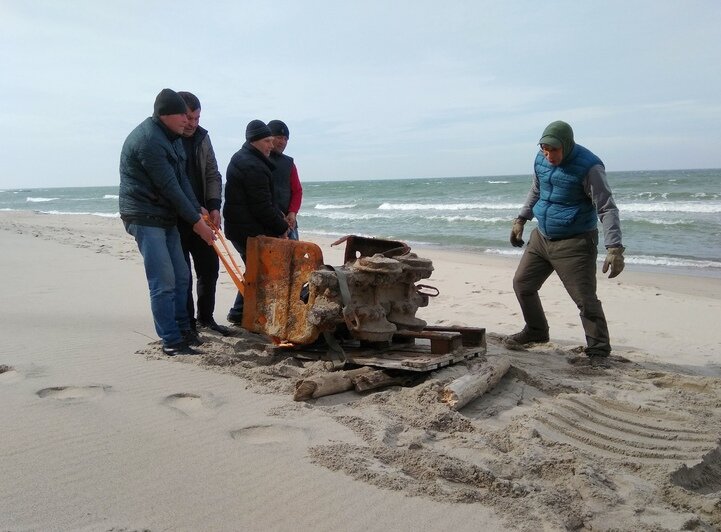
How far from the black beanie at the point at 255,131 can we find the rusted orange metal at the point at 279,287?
3.02 ft

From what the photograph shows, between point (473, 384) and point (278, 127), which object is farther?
point (278, 127)

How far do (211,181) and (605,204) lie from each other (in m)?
3.26

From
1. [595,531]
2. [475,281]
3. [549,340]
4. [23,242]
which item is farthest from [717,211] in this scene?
[595,531]

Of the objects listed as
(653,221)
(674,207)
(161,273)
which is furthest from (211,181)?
(674,207)

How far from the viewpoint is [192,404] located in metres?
3.88

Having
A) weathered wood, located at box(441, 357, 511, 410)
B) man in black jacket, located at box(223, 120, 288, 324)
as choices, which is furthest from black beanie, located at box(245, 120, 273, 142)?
weathered wood, located at box(441, 357, 511, 410)

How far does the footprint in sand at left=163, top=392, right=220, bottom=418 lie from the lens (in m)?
3.71

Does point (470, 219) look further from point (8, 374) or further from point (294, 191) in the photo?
point (8, 374)

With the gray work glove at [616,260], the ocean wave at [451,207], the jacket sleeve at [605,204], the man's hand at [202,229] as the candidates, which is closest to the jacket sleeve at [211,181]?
the man's hand at [202,229]

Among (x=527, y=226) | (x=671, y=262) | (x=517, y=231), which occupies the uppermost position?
(x=517, y=231)

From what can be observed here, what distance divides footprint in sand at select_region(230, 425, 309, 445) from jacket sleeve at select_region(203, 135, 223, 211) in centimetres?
264

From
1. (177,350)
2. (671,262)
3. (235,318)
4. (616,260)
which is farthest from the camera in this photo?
(671,262)

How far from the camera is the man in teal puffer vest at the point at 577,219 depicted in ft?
16.3

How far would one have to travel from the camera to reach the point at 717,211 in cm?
2344
